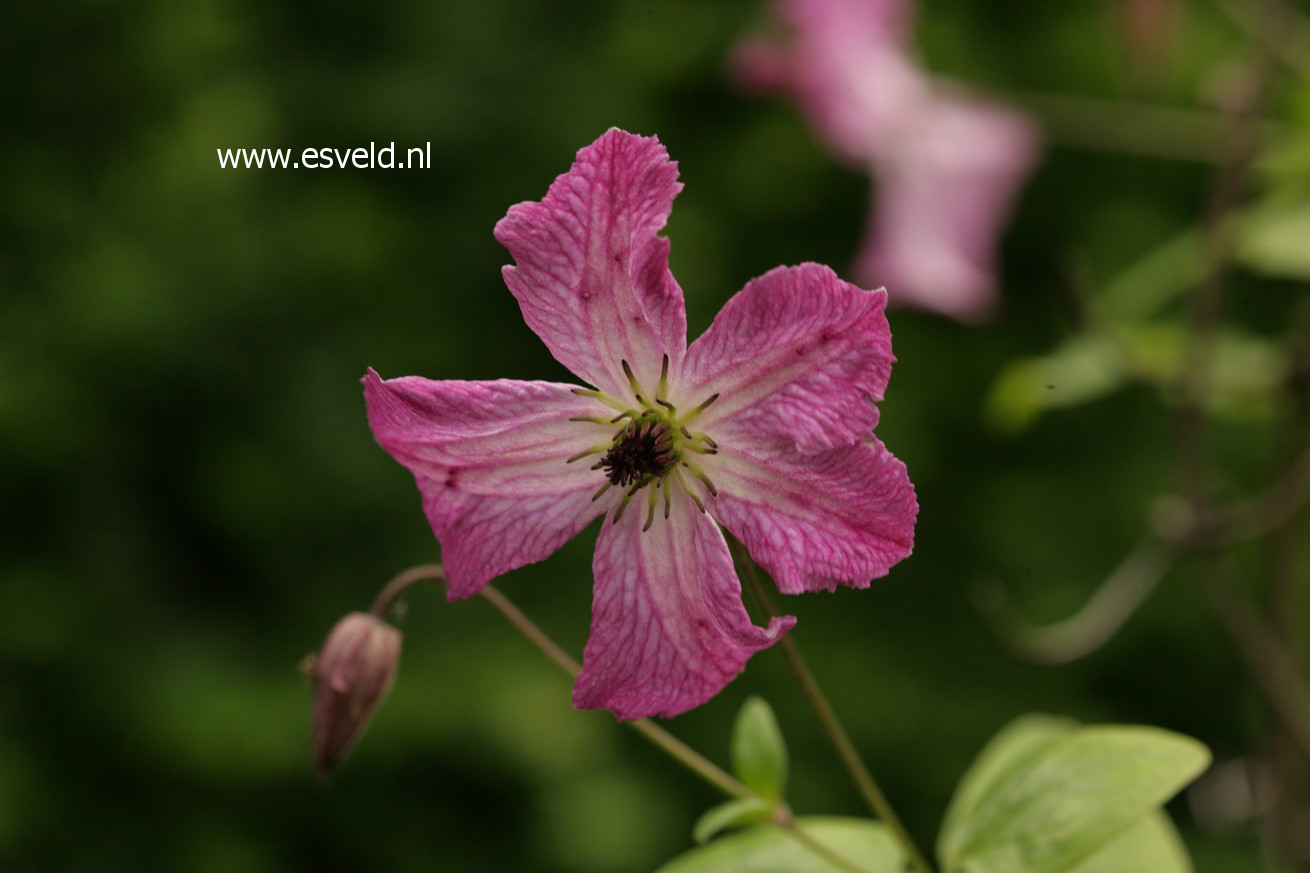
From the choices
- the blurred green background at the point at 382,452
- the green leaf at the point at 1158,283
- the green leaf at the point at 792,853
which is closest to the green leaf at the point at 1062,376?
the green leaf at the point at 1158,283

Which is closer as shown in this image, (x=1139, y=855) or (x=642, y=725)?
(x=642, y=725)

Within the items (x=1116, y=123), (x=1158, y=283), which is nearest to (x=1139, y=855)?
(x=1158, y=283)

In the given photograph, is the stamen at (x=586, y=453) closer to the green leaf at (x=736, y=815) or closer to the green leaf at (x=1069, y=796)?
the green leaf at (x=736, y=815)

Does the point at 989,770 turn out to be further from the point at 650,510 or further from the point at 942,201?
the point at 942,201

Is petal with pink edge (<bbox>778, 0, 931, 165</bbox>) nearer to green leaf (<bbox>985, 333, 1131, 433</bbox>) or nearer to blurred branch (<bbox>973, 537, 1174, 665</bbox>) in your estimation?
green leaf (<bbox>985, 333, 1131, 433</bbox>)

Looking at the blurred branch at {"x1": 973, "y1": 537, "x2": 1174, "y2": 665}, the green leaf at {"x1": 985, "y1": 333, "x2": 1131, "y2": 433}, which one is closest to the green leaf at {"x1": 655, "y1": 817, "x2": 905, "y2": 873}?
the green leaf at {"x1": 985, "y1": 333, "x2": 1131, "y2": 433}

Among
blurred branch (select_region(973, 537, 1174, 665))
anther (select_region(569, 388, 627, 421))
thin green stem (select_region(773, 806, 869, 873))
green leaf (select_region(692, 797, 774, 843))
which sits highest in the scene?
anther (select_region(569, 388, 627, 421))

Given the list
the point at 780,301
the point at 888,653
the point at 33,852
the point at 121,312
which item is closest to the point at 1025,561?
the point at 888,653
